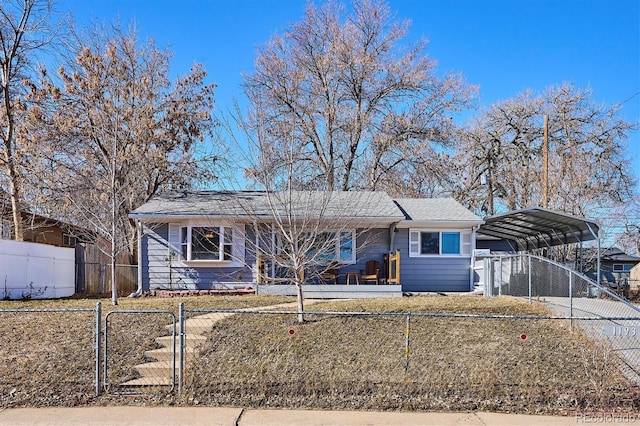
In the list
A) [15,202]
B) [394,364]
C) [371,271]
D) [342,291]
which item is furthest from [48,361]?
[15,202]

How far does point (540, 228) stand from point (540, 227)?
8.8 inches

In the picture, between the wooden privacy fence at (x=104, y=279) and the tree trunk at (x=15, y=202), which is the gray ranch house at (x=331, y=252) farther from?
the tree trunk at (x=15, y=202)

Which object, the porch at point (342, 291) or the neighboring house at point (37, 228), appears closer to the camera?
the porch at point (342, 291)

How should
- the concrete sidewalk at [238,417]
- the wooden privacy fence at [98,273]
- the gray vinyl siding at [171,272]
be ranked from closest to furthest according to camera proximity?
the concrete sidewalk at [238,417] < the gray vinyl siding at [171,272] < the wooden privacy fence at [98,273]

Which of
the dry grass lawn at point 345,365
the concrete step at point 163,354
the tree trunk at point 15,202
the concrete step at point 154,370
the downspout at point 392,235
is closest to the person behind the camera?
the dry grass lawn at point 345,365

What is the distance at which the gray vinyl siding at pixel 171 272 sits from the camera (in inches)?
645

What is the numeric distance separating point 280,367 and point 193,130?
56.3 ft

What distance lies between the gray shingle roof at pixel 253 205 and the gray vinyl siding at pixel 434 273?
1523mm

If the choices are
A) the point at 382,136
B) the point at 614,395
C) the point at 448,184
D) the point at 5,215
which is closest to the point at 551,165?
the point at 448,184

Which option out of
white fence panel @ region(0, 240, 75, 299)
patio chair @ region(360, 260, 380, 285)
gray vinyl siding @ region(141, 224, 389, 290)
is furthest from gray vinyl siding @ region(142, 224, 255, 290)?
patio chair @ region(360, 260, 380, 285)

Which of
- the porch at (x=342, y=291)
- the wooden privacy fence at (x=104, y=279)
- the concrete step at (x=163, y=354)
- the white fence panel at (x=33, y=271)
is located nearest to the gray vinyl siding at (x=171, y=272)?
the porch at (x=342, y=291)

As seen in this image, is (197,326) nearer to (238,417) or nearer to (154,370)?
(154,370)

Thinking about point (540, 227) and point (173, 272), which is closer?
point (173, 272)

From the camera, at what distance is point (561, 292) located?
48.2 feet
